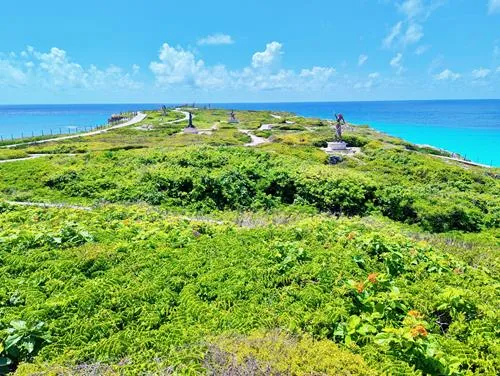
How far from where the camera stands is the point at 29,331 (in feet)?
19.3

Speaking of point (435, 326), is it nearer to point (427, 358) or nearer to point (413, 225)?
point (427, 358)

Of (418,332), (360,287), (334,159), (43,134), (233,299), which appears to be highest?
(418,332)

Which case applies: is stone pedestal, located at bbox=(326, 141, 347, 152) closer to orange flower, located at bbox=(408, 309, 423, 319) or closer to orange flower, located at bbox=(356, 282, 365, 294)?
orange flower, located at bbox=(356, 282, 365, 294)

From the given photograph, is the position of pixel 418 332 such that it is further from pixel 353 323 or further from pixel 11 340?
pixel 11 340

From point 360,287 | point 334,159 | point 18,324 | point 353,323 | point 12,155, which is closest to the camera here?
point 18,324

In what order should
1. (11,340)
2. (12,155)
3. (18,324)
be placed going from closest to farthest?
(11,340) < (18,324) < (12,155)

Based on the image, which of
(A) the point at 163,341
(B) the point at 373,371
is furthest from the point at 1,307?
(B) the point at 373,371

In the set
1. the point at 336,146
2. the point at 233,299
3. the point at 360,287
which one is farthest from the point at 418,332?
the point at 336,146

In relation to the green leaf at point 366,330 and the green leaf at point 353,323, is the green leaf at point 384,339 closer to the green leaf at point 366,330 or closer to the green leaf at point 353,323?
the green leaf at point 366,330

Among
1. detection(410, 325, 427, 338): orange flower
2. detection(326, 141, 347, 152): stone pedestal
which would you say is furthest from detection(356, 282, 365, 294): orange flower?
detection(326, 141, 347, 152): stone pedestal

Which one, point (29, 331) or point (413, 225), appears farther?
point (413, 225)

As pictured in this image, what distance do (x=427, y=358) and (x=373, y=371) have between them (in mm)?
892

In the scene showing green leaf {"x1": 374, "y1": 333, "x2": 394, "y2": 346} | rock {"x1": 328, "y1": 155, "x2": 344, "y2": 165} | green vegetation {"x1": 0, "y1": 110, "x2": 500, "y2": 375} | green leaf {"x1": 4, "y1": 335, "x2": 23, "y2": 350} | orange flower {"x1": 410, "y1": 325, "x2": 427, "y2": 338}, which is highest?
orange flower {"x1": 410, "y1": 325, "x2": 427, "y2": 338}

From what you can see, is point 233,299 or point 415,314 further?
point 233,299
